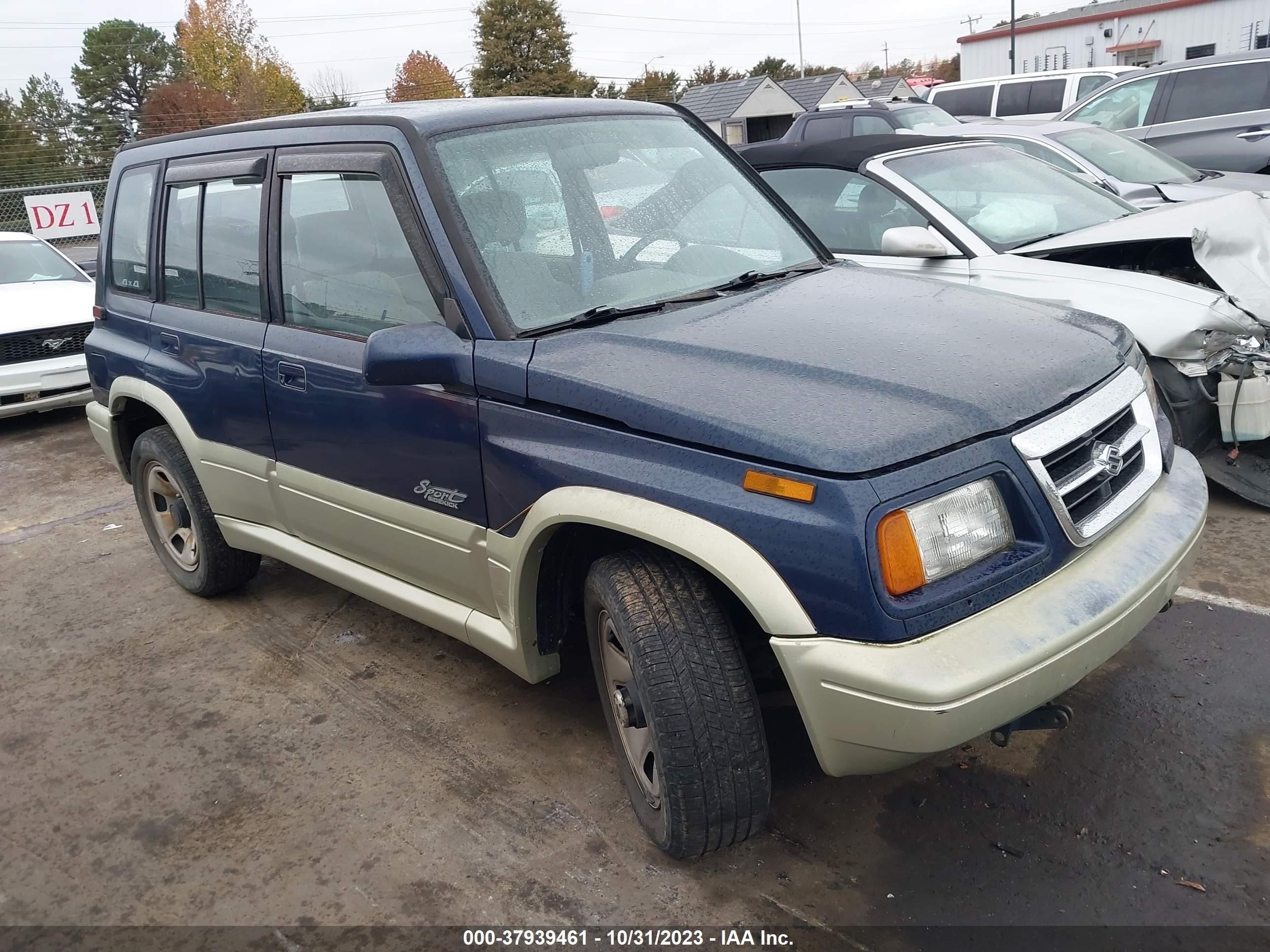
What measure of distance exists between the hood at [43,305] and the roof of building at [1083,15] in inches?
1798

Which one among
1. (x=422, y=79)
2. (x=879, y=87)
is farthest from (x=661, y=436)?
(x=422, y=79)

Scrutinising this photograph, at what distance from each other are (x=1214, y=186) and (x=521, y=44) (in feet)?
187

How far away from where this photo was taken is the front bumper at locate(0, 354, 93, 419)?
26.6 ft

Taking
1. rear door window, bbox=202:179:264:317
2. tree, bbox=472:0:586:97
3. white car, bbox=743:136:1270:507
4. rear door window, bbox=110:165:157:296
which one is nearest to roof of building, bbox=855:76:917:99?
tree, bbox=472:0:586:97

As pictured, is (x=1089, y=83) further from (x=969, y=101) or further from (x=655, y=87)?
(x=655, y=87)

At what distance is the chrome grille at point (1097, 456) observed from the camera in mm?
2383

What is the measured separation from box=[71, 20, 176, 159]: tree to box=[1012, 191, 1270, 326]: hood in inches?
3095

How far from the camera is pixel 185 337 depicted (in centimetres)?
401

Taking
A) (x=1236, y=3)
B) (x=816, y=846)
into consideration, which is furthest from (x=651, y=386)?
(x=1236, y=3)

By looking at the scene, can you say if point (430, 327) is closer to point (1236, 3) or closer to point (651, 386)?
point (651, 386)

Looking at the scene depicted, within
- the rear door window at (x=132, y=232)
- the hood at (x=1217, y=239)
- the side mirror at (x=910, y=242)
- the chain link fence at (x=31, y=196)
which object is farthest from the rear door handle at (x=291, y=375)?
the chain link fence at (x=31, y=196)

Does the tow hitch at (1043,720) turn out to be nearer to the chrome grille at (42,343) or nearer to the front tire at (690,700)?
the front tire at (690,700)

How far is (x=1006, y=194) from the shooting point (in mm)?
5816

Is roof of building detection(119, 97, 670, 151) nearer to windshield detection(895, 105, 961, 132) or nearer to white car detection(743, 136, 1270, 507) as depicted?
white car detection(743, 136, 1270, 507)
